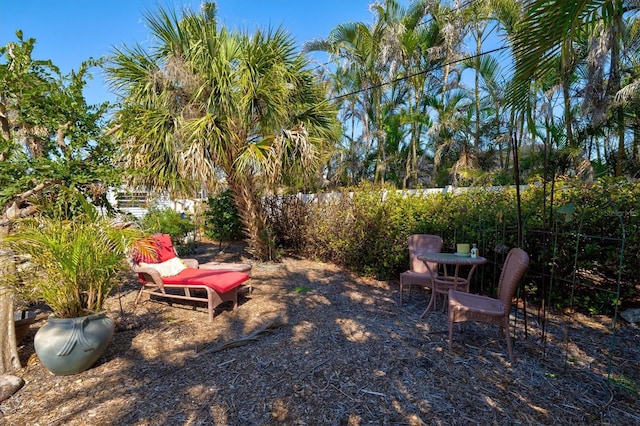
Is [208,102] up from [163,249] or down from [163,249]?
up

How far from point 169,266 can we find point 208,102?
2.85 meters

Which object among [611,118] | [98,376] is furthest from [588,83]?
[98,376]

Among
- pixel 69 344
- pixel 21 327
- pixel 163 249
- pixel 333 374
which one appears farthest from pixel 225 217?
pixel 333 374

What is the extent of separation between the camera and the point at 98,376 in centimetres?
265

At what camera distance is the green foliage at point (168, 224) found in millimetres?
7824

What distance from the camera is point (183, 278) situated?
13.4ft

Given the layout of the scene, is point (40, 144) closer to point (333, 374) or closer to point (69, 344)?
point (69, 344)

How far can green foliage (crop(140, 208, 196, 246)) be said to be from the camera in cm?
782

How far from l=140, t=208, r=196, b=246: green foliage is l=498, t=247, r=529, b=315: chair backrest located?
7.25 meters

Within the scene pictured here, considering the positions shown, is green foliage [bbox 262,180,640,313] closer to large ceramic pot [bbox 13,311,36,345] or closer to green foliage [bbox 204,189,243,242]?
green foliage [bbox 204,189,243,242]

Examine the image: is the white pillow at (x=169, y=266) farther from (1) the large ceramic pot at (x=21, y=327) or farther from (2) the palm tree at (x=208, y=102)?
(2) the palm tree at (x=208, y=102)

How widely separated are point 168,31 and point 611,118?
12.0 meters

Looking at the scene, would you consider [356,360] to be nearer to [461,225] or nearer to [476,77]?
[461,225]

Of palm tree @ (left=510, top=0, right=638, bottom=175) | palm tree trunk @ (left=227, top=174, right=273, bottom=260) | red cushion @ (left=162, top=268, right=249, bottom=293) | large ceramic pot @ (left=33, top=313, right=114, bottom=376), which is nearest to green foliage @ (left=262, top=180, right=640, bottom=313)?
palm tree trunk @ (left=227, top=174, right=273, bottom=260)
